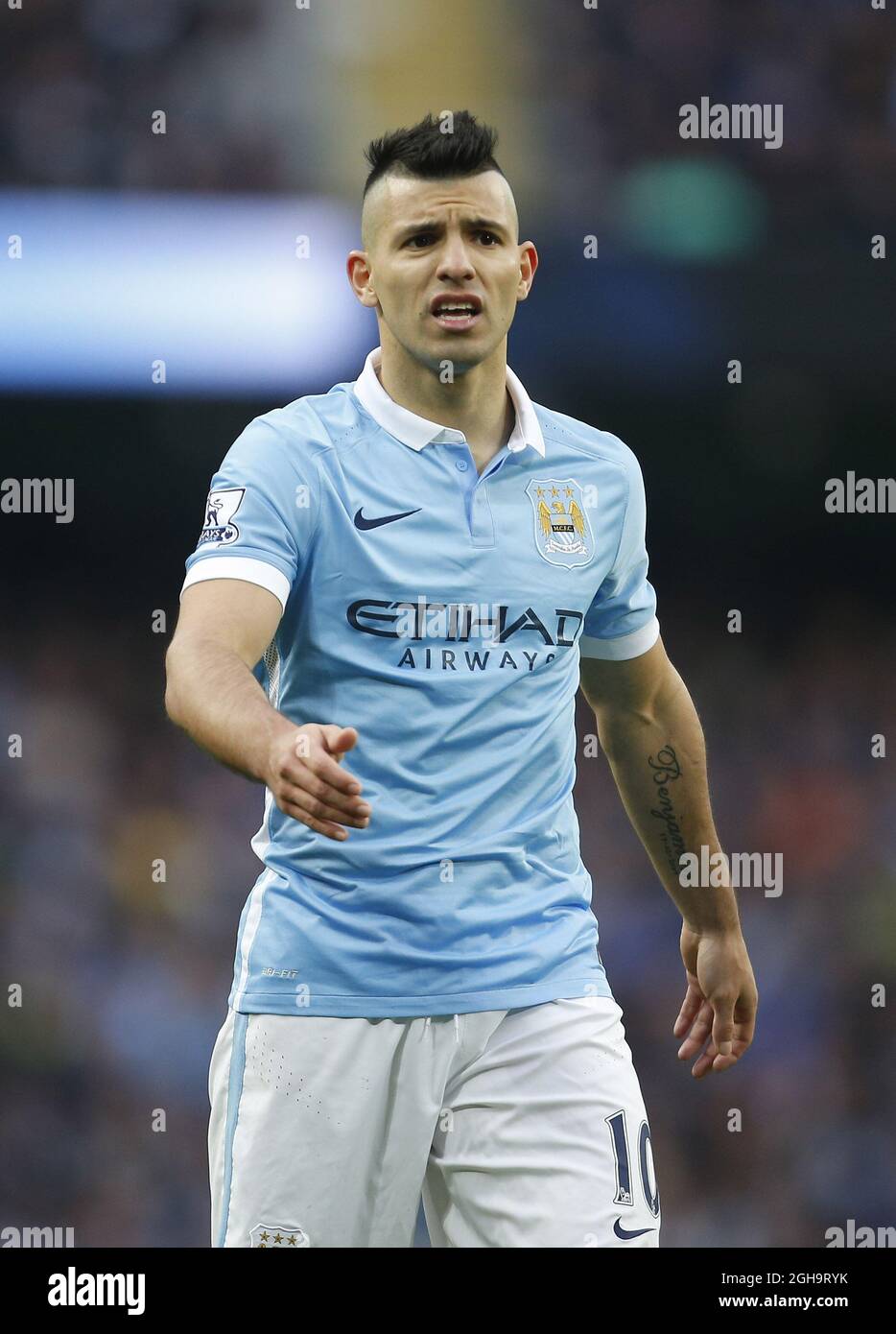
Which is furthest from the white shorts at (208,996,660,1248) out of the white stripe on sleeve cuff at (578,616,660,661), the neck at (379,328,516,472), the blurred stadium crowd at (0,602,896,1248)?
the blurred stadium crowd at (0,602,896,1248)

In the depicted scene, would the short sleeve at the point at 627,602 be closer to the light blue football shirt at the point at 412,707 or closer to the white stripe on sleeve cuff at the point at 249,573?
the light blue football shirt at the point at 412,707

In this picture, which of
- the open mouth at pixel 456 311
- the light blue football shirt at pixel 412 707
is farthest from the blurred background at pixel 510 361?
the open mouth at pixel 456 311

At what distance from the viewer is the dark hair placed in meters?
3.32

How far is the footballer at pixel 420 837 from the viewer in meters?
2.93

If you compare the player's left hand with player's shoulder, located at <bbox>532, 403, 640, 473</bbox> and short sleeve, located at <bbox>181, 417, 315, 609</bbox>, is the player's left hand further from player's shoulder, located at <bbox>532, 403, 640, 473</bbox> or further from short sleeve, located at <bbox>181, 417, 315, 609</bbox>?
short sleeve, located at <bbox>181, 417, 315, 609</bbox>

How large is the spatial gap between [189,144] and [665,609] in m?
3.37

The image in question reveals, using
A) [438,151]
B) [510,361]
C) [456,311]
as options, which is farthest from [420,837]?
[510,361]

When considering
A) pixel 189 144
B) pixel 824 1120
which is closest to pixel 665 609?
pixel 824 1120

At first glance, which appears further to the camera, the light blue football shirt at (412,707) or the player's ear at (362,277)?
the player's ear at (362,277)

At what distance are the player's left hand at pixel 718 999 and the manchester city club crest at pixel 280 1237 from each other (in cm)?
95

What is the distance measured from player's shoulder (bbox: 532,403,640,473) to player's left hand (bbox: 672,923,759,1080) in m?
0.98

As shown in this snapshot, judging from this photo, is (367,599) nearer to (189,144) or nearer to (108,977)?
(108,977)

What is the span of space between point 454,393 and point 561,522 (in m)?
0.32

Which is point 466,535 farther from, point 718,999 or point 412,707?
point 718,999
